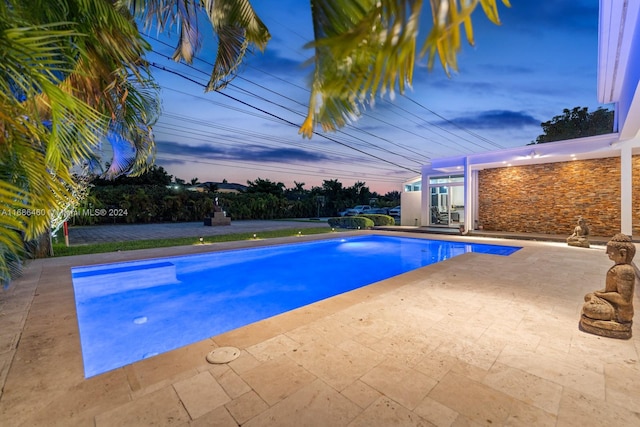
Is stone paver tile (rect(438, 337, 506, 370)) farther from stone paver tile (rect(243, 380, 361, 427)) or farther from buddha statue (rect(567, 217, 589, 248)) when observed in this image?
buddha statue (rect(567, 217, 589, 248))

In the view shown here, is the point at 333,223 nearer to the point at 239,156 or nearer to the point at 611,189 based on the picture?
the point at 611,189

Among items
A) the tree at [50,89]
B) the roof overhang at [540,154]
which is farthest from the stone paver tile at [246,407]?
the roof overhang at [540,154]

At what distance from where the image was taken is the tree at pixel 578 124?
22.9m

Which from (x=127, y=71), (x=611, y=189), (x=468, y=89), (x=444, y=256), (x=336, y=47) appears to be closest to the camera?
(x=336, y=47)

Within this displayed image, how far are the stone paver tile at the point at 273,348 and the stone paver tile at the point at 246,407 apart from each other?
0.53 metres

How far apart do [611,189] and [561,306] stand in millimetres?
10312

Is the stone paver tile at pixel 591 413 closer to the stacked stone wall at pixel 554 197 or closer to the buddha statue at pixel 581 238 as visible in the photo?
the buddha statue at pixel 581 238

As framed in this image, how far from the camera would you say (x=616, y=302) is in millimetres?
3064

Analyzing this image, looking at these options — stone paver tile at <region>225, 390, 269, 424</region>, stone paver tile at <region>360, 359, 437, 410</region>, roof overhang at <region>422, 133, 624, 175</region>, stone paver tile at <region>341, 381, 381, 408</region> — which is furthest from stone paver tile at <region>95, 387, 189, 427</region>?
roof overhang at <region>422, 133, 624, 175</region>

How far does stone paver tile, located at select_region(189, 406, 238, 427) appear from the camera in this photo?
1824 millimetres

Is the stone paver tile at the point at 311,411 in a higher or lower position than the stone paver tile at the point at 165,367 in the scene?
higher

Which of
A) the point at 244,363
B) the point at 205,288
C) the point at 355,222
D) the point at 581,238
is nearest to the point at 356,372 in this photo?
the point at 244,363

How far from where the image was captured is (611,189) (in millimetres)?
10586

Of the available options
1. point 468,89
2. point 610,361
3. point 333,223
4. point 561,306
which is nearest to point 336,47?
point 610,361
